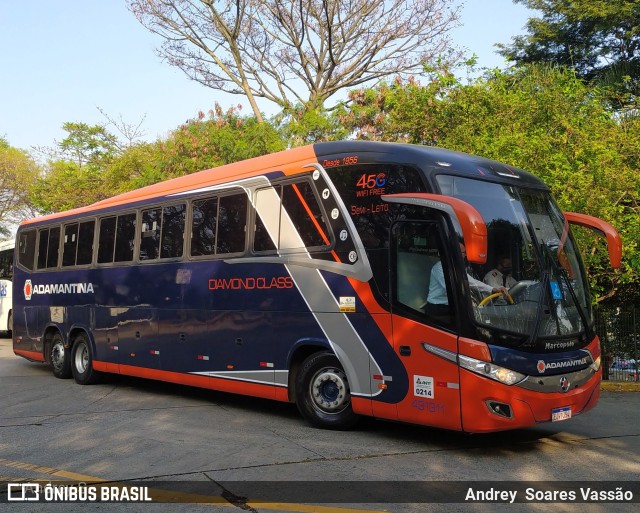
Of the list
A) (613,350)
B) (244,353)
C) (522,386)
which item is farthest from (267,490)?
(613,350)

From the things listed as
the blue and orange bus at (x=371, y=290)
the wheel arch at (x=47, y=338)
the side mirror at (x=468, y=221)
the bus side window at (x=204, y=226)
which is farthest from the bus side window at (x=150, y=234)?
the side mirror at (x=468, y=221)

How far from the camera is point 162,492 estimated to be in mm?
5852

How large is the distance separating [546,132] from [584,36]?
1502cm

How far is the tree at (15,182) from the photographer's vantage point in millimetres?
46000

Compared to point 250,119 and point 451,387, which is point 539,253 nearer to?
point 451,387

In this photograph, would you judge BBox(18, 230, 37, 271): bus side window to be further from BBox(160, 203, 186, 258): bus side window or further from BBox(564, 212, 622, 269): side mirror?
BBox(564, 212, 622, 269): side mirror

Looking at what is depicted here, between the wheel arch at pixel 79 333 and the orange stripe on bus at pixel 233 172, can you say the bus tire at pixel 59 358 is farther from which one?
the orange stripe on bus at pixel 233 172

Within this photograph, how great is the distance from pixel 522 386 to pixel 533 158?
293 inches

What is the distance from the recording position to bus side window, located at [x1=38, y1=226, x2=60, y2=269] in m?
14.5

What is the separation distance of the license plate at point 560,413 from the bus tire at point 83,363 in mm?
8706

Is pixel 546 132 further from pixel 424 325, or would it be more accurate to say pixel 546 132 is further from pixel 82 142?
pixel 82 142

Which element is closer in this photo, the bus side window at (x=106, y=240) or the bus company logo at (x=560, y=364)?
the bus company logo at (x=560, y=364)

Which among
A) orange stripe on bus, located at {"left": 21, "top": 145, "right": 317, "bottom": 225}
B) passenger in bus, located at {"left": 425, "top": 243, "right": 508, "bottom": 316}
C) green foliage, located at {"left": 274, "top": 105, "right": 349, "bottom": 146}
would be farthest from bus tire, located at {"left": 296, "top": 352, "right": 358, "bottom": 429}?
green foliage, located at {"left": 274, "top": 105, "right": 349, "bottom": 146}

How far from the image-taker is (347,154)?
333 inches
